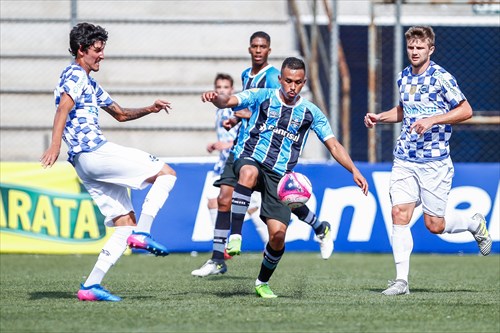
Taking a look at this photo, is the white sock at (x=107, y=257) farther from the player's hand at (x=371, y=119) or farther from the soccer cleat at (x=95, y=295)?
the player's hand at (x=371, y=119)

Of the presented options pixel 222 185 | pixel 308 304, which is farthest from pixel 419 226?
pixel 308 304

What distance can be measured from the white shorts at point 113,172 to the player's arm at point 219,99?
63 centimetres

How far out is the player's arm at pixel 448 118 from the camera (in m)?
8.23

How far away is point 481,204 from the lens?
44.9 ft

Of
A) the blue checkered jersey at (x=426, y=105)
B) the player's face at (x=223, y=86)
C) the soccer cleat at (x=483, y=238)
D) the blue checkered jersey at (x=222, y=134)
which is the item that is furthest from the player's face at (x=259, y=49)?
the soccer cleat at (x=483, y=238)

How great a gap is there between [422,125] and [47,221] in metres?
6.74

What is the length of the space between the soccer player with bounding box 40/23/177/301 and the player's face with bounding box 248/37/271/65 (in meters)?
2.48

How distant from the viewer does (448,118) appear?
27.6 feet

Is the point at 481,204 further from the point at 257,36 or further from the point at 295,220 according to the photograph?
the point at 257,36

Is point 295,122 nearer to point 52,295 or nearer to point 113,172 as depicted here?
point 113,172

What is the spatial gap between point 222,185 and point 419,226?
4257mm

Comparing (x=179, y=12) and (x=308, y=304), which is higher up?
(x=179, y=12)

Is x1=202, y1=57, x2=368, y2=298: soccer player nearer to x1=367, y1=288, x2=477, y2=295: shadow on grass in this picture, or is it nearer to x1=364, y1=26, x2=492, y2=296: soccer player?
x1=364, y1=26, x2=492, y2=296: soccer player

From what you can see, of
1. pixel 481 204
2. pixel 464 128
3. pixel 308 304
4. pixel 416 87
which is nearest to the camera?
pixel 308 304
